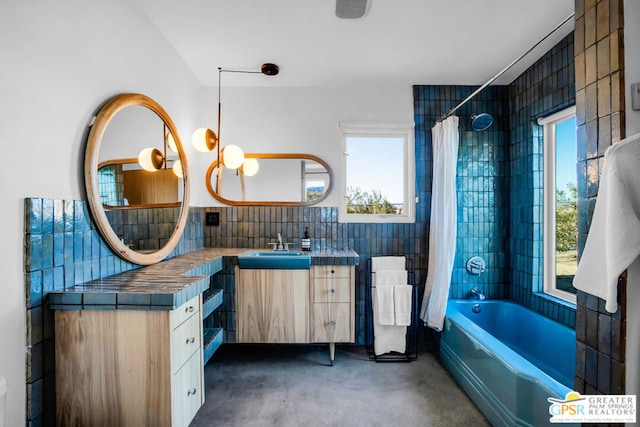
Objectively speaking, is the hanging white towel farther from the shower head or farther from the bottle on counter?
the bottle on counter

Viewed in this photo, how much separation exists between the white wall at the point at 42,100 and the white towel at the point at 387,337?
7.10 ft

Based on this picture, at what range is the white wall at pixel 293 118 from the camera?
2.92 meters

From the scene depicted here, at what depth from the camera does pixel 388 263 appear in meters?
2.68

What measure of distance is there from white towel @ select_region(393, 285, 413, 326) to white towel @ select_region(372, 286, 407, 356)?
114 mm

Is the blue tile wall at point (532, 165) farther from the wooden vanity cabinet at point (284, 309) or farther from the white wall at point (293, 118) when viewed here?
the wooden vanity cabinet at point (284, 309)

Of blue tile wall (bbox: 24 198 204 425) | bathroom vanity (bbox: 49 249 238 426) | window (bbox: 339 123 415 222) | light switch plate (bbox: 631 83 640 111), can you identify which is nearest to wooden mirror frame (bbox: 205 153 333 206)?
window (bbox: 339 123 415 222)

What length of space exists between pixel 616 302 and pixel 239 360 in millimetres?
2467

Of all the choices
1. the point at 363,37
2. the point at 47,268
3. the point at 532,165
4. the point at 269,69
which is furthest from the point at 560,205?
the point at 47,268

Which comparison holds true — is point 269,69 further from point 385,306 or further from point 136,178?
point 385,306

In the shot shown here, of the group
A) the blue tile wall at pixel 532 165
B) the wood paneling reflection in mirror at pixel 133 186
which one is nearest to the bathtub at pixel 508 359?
the blue tile wall at pixel 532 165

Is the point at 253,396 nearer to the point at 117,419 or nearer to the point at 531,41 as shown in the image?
the point at 117,419

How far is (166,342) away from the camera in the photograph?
129 cm

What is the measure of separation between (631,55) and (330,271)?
198 cm

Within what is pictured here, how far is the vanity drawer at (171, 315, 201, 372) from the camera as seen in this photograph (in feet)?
4.33
